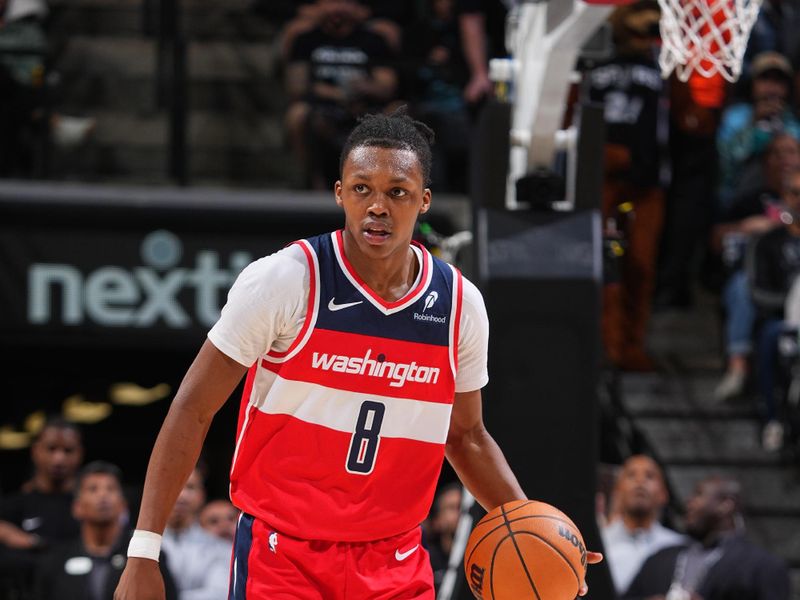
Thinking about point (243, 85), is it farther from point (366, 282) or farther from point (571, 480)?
point (366, 282)

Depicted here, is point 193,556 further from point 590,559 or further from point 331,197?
point 590,559

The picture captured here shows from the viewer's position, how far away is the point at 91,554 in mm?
8359

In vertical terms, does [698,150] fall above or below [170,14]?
below

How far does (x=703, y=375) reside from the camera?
11.1 m

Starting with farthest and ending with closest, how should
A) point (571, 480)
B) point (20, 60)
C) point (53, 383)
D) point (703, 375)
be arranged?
point (53, 383), point (703, 375), point (20, 60), point (571, 480)

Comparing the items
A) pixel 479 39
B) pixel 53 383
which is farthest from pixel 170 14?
pixel 53 383

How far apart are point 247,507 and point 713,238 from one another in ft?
25.8

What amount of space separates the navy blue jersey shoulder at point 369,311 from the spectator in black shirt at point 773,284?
6.17m

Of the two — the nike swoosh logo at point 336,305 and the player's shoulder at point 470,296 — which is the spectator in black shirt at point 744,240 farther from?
the nike swoosh logo at point 336,305

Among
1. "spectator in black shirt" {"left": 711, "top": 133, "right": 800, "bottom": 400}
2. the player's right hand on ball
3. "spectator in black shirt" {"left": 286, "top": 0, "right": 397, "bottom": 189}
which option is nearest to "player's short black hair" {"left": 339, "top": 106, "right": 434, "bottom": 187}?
the player's right hand on ball


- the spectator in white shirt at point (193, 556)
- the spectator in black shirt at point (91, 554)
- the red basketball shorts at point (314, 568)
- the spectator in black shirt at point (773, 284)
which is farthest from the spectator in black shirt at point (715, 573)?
the red basketball shorts at point (314, 568)

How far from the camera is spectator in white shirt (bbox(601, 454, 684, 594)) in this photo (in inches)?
345

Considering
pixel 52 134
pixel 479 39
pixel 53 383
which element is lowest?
pixel 53 383

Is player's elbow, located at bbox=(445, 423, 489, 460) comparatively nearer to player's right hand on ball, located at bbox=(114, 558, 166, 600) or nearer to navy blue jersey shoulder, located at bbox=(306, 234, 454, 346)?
navy blue jersey shoulder, located at bbox=(306, 234, 454, 346)
